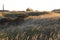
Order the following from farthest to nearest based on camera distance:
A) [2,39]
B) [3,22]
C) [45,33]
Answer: [3,22] → [45,33] → [2,39]

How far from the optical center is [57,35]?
44.2 ft

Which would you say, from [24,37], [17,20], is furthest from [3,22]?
[24,37]

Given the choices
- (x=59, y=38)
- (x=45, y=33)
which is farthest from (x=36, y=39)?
(x=45, y=33)

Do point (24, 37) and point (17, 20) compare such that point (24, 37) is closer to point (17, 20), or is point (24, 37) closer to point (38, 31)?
point (38, 31)

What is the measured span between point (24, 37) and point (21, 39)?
0.51 metres

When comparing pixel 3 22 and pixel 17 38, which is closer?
pixel 17 38

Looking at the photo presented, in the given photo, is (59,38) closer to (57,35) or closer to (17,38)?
(57,35)

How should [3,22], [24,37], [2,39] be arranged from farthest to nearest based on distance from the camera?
[3,22], [24,37], [2,39]

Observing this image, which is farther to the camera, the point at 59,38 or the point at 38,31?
the point at 38,31

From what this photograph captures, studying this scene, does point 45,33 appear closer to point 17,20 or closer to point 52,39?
point 52,39

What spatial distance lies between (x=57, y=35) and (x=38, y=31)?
87.5 inches

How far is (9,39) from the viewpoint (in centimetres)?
1252

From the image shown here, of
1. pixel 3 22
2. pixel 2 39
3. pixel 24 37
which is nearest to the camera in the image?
pixel 2 39

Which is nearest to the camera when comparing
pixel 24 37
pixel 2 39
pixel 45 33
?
pixel 2 39
